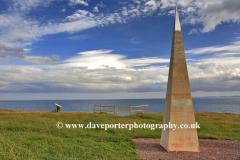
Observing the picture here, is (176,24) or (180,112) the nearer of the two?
(180,112)

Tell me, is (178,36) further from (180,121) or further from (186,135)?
(186,135)

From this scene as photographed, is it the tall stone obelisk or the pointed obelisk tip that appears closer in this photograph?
the tall stone obelisk

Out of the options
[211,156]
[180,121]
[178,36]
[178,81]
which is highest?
[178,36]

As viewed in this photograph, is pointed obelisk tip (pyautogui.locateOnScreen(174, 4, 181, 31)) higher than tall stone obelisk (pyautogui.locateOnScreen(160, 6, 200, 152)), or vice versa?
pointed obelisk tip (pyautogui.locateOnScreen(174, 4, 181, 31))

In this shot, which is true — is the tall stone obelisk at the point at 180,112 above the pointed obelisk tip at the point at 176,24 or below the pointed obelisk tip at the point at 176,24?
below

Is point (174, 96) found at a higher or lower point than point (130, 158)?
higher

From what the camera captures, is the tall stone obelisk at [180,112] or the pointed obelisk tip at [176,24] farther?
the pointed obelisk tip at [176,24]

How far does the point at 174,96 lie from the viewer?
7.68 meters

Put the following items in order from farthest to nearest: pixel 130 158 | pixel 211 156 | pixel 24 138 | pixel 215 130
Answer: pixel 215 130 → pixel 24 138 → pixel 211 156 → pixel 130 158

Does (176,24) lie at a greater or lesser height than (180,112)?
greater

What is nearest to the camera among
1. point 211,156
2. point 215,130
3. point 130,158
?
point 130,158

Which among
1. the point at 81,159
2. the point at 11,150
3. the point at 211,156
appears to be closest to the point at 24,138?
the point at 11,150

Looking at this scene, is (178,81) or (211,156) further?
(178,81)

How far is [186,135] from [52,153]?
5.55 meters
